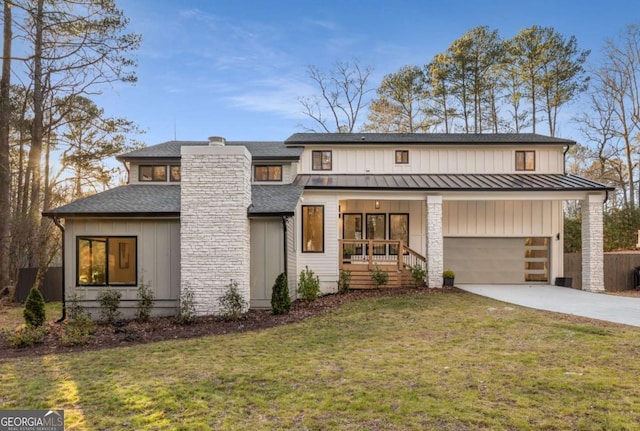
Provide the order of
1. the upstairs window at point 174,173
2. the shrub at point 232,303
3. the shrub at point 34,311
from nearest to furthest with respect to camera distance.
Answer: the shrub at point 34,311, the shrub at point 232,303, the upstairs window at point 174,173

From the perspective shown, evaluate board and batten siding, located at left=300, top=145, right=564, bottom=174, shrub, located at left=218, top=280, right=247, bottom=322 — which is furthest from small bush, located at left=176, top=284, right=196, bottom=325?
board and batten siding, located at left=300, top=145, right=564, bottom=174

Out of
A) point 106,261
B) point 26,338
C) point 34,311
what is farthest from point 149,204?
point 26,338

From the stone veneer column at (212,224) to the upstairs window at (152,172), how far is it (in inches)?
224

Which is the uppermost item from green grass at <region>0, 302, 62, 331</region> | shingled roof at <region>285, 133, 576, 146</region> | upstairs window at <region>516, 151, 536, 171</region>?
shingled roof at <region>285, 133, 576, 146</region>

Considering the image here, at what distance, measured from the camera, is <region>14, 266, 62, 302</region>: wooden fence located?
14.4 metres

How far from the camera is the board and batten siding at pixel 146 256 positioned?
9828 mm

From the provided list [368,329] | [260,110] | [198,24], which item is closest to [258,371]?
[368,329]

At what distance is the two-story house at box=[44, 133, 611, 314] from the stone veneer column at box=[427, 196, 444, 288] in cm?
Result: 4

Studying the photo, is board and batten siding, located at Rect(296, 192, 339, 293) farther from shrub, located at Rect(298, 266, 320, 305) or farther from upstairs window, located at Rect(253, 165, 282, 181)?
upstairs window, located at Rect(253, 165, 282, 181)

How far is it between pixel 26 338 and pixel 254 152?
31.3 feet

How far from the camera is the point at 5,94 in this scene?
48.8ft

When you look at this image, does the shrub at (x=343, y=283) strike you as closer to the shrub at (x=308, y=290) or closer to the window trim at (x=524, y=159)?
the shrub at (x=308, y=290)

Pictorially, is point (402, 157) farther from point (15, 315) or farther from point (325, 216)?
point (15, 315)

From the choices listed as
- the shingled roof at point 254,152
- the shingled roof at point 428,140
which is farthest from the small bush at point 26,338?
the shingled roof at point 428,140
